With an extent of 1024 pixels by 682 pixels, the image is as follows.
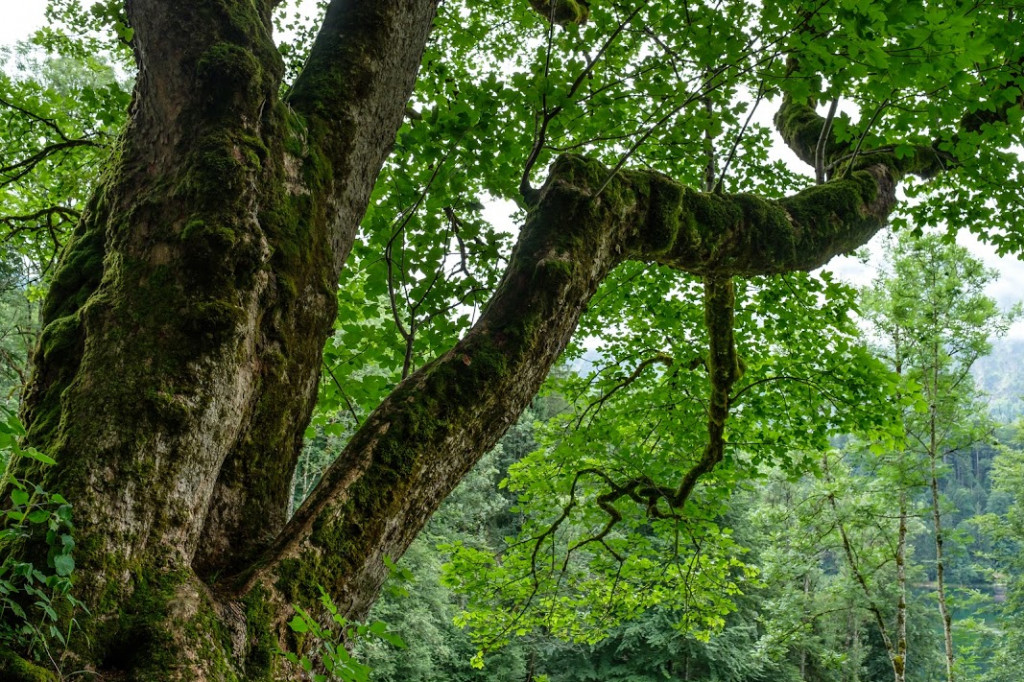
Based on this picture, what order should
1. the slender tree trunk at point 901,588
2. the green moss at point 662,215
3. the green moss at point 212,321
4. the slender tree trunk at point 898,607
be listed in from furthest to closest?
the slender tree trunk at point 901,588 < the slender tree trunk at point 898,607 < the green moss at point 662,215 < the green moss at point 212,321

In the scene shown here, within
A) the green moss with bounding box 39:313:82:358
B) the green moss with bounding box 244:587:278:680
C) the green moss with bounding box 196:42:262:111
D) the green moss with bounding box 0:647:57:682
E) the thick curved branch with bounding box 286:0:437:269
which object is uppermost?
the thick curved branch with bounding box 286:0:437:269

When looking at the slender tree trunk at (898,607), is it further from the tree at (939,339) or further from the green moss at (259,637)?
the green moss at (259,637)

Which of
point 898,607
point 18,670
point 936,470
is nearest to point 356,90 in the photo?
point 18,670

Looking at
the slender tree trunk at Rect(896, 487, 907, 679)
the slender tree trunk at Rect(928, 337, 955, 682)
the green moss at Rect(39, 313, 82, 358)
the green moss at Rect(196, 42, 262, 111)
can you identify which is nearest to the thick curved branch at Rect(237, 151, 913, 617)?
the green moss at Rect(39, 313, 82, 358)

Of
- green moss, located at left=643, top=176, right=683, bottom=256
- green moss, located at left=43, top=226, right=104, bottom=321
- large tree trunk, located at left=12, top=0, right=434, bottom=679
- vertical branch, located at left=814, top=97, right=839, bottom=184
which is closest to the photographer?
large tree trunk, located at left=12, top=0, right=434, bottom=679

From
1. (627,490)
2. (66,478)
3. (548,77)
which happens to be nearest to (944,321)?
(627,490)

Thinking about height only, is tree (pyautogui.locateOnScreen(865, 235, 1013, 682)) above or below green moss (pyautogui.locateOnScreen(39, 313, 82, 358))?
above

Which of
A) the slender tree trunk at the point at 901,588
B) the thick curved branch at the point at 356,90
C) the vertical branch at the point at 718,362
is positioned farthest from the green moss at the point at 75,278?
the slender tree trunk at the point at 901,588

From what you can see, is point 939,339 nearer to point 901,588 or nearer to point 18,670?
point 901,588

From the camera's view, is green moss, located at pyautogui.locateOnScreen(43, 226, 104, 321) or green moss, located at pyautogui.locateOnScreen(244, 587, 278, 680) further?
green moss, located at pyautogui.locateOnScreen(43, 226, 104, 321)

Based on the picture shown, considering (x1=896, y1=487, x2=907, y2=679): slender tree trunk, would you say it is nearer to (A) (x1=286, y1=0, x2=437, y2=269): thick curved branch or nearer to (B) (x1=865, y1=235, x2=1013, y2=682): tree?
(B) (x1=865, y1=235, x2=1013, y2=682): tree

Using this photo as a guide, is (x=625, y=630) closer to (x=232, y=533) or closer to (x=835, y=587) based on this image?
(x=835, y=587)

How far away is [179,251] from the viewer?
5.65 ft

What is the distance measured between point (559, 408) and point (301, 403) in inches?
1084
